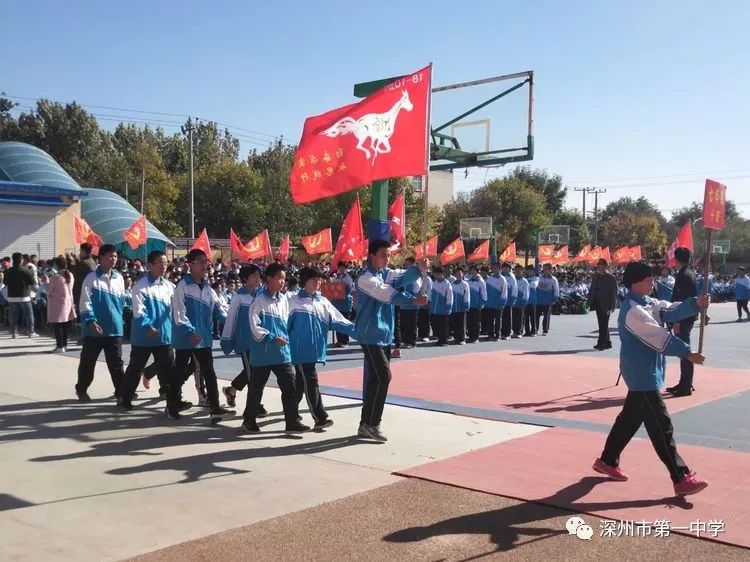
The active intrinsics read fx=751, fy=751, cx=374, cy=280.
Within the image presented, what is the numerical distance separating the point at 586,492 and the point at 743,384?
22.5ft

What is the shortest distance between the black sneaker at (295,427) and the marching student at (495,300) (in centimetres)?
1112

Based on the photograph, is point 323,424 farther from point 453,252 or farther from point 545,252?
point 545,252

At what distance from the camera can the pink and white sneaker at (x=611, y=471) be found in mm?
5906

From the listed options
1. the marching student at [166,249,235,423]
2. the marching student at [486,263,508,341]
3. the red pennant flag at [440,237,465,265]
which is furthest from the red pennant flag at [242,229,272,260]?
the marching student at [166,249,235,423]

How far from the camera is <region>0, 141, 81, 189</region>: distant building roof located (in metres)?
32.5

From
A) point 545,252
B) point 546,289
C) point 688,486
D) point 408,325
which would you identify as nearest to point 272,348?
point 688,486

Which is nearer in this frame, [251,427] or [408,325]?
[251,427]

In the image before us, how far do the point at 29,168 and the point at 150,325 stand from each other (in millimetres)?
28513

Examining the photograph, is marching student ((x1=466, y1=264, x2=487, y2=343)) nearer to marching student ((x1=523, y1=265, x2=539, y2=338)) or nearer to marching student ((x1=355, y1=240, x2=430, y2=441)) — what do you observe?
marching student ((x1=523, y1=265, x2=539, y2=338))

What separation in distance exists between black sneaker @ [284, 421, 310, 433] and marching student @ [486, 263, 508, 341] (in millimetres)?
11115

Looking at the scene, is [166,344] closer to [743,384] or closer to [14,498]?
[14,498]

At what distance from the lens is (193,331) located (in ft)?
26.7

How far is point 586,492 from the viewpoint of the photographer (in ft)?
18.6

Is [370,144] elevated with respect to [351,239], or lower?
elevated
